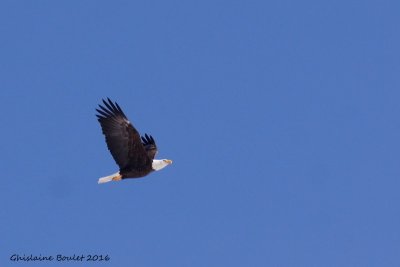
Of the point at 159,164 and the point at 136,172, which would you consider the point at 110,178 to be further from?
the point at 159,164

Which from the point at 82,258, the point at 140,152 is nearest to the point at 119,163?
the point at 140,152

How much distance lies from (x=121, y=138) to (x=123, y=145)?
0.45 ft

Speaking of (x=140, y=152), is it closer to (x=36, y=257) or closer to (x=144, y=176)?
(x=144, y=176)

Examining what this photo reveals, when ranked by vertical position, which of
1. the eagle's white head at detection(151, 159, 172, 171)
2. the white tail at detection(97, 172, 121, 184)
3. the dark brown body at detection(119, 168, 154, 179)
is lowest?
the white tail at detection(97, 172, 121, 184)

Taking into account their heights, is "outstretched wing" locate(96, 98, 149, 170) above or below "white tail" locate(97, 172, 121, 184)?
above

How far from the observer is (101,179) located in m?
13.7

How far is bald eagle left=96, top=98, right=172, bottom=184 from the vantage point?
43.6 feet

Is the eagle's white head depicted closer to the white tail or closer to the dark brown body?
the dark brown body

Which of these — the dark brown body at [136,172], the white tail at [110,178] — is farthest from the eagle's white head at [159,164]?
the white tail at [110,178]

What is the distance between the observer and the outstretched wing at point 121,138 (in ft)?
43.5

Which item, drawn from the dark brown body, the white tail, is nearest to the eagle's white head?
the dark brown body

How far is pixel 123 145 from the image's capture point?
43.9 feet

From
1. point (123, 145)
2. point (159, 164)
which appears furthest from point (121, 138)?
point (159, 164)

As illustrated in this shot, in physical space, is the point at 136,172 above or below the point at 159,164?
below
